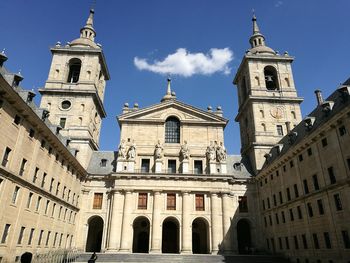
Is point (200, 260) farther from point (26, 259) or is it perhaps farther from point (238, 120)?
point (238, 120)

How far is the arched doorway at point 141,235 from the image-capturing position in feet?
133

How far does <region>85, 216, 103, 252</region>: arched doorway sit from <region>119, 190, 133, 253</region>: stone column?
526 centimetres

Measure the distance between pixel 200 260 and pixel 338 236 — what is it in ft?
51.6

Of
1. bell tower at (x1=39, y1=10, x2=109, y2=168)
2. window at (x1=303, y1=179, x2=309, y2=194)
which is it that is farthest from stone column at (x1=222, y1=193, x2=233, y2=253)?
bell tower at (x1=39, y1=10, x2=109, y2=168)

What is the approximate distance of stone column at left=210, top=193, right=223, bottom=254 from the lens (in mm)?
36656

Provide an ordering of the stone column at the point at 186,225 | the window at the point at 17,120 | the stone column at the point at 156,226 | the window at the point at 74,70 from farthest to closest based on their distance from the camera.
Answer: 1. the window at the point at 74,70
2. the stone column at the point at 186,225
3. the stone column at the point at 156,226
4. the window at the point at 17,120

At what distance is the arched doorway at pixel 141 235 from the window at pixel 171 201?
14.5 feet

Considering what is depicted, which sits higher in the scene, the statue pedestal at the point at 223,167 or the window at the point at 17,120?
the statue pedestal at the point at 223,167

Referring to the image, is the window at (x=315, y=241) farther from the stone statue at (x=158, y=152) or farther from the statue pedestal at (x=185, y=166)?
the stone statue at (x=158, y=152)

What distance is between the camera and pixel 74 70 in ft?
167

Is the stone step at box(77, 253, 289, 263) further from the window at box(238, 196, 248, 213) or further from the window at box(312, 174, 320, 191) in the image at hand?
the window at box(312, 174, 320, 191)

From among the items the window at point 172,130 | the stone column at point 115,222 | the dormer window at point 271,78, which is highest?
the dormer window at point 271,78

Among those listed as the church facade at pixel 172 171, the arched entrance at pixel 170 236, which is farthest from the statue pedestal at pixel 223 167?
the arched entrance at pixel 170 236

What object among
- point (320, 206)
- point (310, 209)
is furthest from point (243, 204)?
point (320, 206)
